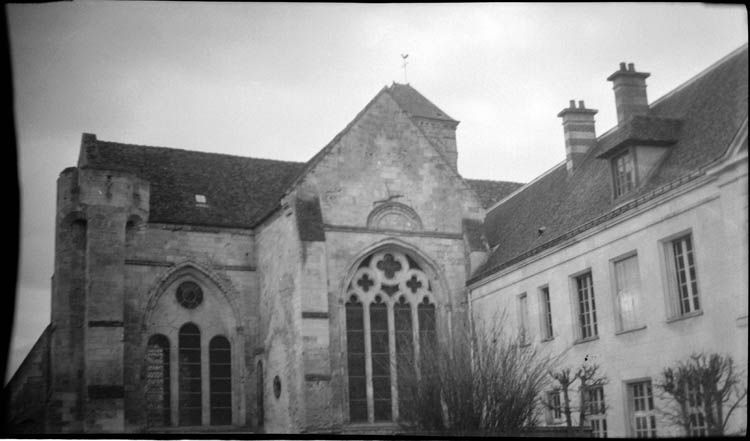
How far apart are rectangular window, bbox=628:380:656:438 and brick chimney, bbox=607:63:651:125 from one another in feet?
19.6

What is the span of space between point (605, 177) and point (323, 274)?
6.11m

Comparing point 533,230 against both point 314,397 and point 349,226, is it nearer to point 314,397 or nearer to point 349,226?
point 349,226

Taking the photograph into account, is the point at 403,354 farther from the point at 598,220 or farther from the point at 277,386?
the point at 598,220

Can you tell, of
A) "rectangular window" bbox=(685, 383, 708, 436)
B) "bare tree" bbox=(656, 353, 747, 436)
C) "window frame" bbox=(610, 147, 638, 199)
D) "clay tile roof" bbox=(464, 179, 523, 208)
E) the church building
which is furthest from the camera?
"clay tile roof" bbox=(464, 179, 523, 208)

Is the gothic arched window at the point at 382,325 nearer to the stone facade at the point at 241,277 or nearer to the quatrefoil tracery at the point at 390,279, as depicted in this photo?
the quatrefoil tracery at the point at 390,279

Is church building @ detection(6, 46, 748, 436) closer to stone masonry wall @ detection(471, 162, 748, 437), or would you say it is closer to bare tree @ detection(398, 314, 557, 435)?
stone masonry wall @ detection(471, 162, 748, 437)

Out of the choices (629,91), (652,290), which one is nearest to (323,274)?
(652,290)

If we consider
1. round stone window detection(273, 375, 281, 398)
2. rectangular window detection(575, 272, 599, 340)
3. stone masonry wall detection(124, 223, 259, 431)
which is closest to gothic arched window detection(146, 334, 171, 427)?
stone masonry wall detection(124, 223, 259, 431)

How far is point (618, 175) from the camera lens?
698 inches

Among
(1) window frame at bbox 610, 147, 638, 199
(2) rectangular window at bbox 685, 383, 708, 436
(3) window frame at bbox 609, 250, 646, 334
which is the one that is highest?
(1) window frame at bbox 610, 147, 638, 199

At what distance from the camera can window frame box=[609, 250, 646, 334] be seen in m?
15.9

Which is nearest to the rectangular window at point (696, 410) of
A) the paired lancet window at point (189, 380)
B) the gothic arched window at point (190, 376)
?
the paired lancet window at point (189, 380)

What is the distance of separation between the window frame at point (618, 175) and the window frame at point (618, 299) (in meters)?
1.32

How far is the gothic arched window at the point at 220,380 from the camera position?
2136 cm
